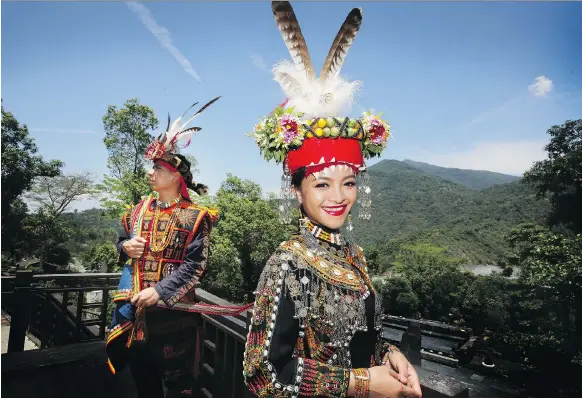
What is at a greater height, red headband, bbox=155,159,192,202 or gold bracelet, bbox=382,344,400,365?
red headband, bbox=155,159,192,202

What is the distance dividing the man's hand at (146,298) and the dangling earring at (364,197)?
176 centimetres

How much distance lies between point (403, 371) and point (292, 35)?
1.87 metres

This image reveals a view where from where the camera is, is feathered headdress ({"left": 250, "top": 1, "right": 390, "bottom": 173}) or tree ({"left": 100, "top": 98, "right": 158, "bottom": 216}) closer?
feathered headdress ({"left": 250, "top": 1, "right": 390, "bottom": 173})

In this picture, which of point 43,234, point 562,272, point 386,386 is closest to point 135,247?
point 386,386

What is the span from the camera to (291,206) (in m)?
2.03

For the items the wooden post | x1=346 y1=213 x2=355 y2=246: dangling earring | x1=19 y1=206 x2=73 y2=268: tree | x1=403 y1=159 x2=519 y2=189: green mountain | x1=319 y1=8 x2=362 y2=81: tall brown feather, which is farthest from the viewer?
x1=403 y1=159 x2=519 y2=189: green mountain

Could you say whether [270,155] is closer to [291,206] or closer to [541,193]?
[291,206]

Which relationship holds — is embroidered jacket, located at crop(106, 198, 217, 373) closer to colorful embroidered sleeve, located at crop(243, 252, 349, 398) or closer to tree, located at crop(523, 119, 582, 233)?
colorful embroidered sleeve, located at crop(243, 252, 349, 398)

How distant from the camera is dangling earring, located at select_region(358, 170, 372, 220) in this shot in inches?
80.3

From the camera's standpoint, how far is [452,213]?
90125 millimetres

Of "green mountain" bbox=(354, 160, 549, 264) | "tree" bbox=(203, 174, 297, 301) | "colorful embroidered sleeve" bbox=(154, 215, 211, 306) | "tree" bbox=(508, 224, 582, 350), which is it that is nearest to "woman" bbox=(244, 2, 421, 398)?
"colorful embroidered sleeve" bbox=(154, 215, 211, 306)

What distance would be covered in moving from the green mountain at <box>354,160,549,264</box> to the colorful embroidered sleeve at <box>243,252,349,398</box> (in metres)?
43.6

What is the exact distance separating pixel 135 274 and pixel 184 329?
65 cm

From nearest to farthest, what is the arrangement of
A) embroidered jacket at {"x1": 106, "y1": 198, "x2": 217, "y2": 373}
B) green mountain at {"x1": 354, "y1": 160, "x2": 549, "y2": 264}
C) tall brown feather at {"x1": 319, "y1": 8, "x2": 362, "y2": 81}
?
tall brown feather at {"x1": 319, "y1": 8, "x2": 362, "y2": 81} < embroidered jacket at {"x1": 106, "y1": 198, "x2": 217, "y2": 373} < green mountain at {"x1": 354, "y1": 160, "x2": 549, "y2": 264}
